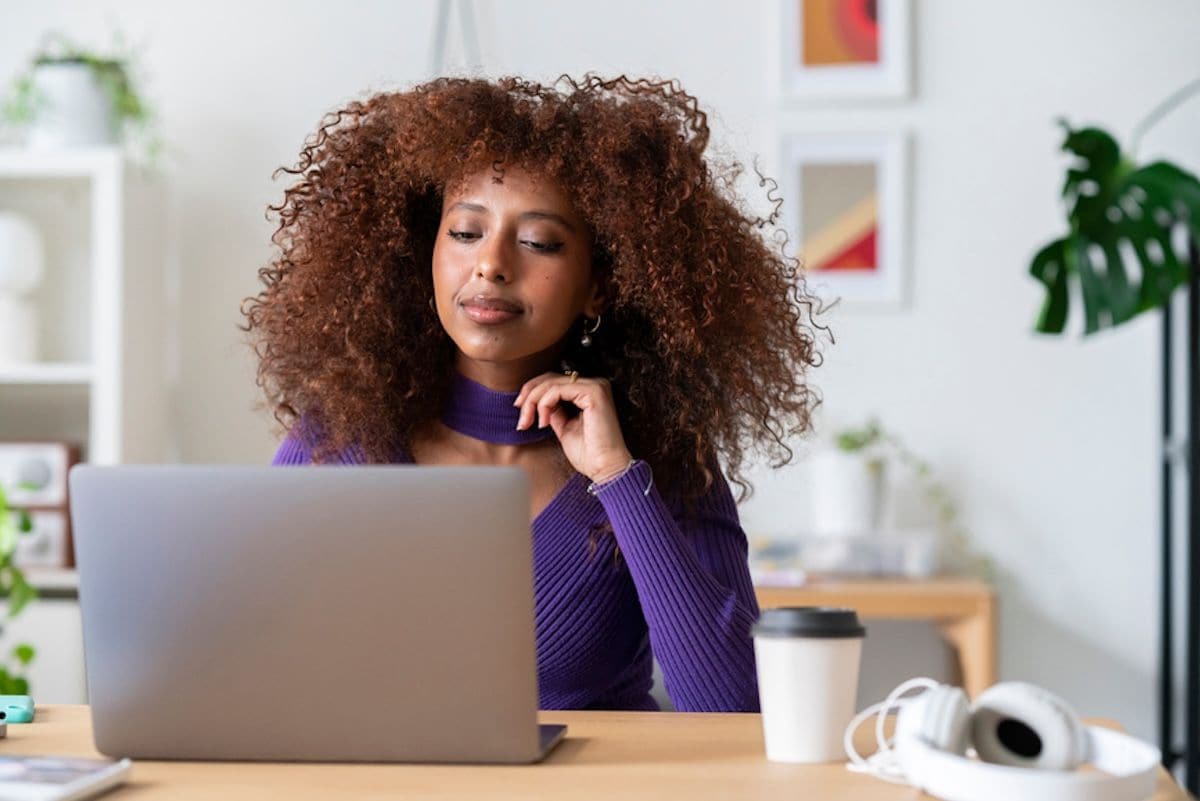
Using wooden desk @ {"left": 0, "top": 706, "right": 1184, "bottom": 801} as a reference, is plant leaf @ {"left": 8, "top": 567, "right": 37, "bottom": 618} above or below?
below

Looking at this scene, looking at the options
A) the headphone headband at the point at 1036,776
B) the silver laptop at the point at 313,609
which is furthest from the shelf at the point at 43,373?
the headphone headband at the point at 1036,776

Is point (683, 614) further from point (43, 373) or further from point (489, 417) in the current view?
point (43, 373)

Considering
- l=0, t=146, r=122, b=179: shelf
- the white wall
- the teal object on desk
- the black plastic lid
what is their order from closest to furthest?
the black plastic lid
the teal object on desk
l=0, t=146, r=122, b=179: shelf
the white wall

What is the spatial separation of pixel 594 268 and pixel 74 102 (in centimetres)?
182

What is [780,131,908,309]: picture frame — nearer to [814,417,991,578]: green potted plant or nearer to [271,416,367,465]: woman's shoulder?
[814,417,991,578]: green potted plant

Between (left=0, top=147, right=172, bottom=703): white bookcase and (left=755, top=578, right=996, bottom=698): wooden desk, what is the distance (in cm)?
138

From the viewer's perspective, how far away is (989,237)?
3.36 metres

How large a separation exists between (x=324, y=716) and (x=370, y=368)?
76 centimetres

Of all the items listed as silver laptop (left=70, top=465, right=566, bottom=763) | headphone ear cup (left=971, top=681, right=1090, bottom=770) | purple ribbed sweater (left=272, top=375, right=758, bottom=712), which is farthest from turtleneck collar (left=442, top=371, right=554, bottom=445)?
headphone ear cup (left=971, top=681, right=1090, bottom=770)

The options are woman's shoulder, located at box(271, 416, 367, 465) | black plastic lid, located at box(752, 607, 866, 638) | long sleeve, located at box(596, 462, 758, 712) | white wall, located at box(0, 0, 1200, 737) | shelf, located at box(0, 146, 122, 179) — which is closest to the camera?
black plastic lid, located at box(752, 607, 866, 638)

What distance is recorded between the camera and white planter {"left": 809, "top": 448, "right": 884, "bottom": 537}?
321cm

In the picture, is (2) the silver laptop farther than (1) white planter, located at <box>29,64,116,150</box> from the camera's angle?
No

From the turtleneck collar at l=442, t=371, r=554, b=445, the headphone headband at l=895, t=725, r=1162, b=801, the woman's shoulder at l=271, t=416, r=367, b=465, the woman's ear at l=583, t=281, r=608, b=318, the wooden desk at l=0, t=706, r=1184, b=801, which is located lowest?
the wooden desk at l=0, t=706, r=1184, b=801

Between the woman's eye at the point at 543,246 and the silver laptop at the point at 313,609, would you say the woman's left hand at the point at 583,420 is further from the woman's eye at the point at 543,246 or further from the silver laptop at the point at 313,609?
the silver laptop at the point at 313,609
